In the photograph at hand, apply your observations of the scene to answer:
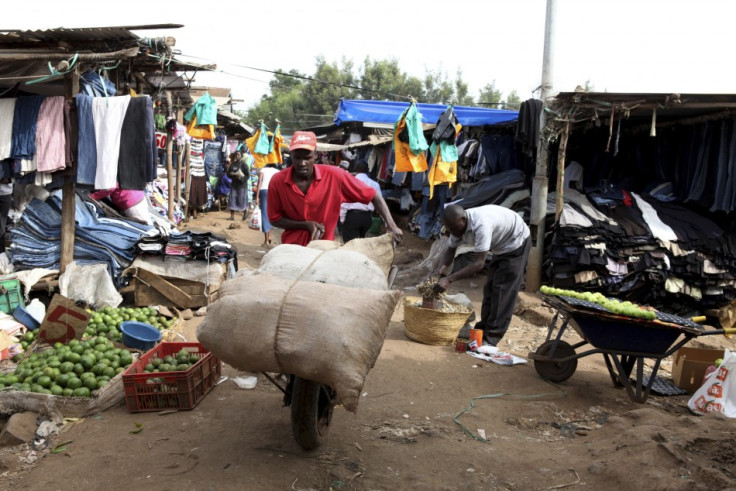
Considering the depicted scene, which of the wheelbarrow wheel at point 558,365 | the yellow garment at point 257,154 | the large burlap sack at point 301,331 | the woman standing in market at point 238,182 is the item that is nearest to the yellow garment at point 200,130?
the yellow garment at point 257,154

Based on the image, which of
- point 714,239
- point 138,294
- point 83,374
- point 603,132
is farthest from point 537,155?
point 83,374

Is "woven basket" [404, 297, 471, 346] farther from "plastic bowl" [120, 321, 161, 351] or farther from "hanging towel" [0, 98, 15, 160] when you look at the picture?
"hanging towel" [0, 98, 15, 160]

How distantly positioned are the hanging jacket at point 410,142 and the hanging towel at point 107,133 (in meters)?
4.72

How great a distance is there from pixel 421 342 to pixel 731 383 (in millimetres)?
2998

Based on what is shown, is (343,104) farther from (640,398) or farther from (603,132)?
(640,398)

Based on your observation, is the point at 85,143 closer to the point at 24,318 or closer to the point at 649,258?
the point at 24,318

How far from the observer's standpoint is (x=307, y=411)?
3.08 meters

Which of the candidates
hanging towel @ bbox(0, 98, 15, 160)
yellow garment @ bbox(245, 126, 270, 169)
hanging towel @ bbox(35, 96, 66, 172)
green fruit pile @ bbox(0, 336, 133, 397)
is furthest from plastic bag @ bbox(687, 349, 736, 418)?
yellow garment @ bbox(245, 126, 270, 169)

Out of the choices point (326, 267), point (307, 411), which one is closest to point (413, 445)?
point (307, 411)

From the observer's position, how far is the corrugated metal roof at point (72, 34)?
615 cm

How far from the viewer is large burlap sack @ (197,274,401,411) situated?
2.56m

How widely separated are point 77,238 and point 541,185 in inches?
267

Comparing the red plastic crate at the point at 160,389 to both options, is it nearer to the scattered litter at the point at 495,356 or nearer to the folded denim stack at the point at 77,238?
the scattered litter at the point at 495,356

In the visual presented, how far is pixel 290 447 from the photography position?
11.3 feet
